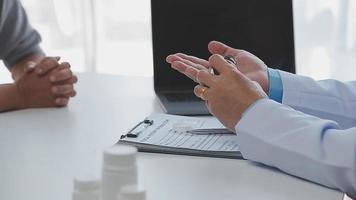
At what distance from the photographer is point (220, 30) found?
1.51 m

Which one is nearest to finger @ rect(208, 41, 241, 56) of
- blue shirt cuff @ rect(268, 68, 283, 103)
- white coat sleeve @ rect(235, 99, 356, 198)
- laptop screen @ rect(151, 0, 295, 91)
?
blue shirt cuff @ rect(268, 68, 283, 103)

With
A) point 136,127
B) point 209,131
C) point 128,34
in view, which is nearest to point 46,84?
point 136,127

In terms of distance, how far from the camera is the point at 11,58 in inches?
66.5

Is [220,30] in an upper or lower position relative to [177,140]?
upper

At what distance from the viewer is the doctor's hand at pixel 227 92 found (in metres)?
0.96

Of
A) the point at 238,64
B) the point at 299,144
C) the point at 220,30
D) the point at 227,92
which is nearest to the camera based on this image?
the point at 299,144

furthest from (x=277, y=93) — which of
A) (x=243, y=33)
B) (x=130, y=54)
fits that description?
(x=130, y=54)

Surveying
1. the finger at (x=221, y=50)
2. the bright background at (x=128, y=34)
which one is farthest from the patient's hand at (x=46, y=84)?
the bright background at (x=128, y=34)

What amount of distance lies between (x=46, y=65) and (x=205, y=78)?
0.52 m

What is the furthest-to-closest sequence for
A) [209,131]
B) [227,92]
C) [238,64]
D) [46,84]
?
[46,84] → [238,64] → [209,131] → [227,92]

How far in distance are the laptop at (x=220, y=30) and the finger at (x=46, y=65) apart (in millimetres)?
269

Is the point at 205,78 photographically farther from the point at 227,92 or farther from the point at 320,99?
the point at 320,99

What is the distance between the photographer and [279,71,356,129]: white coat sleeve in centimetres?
112

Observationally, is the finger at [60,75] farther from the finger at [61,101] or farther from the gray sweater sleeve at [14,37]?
the gray sweater sleeve at [14,37]
